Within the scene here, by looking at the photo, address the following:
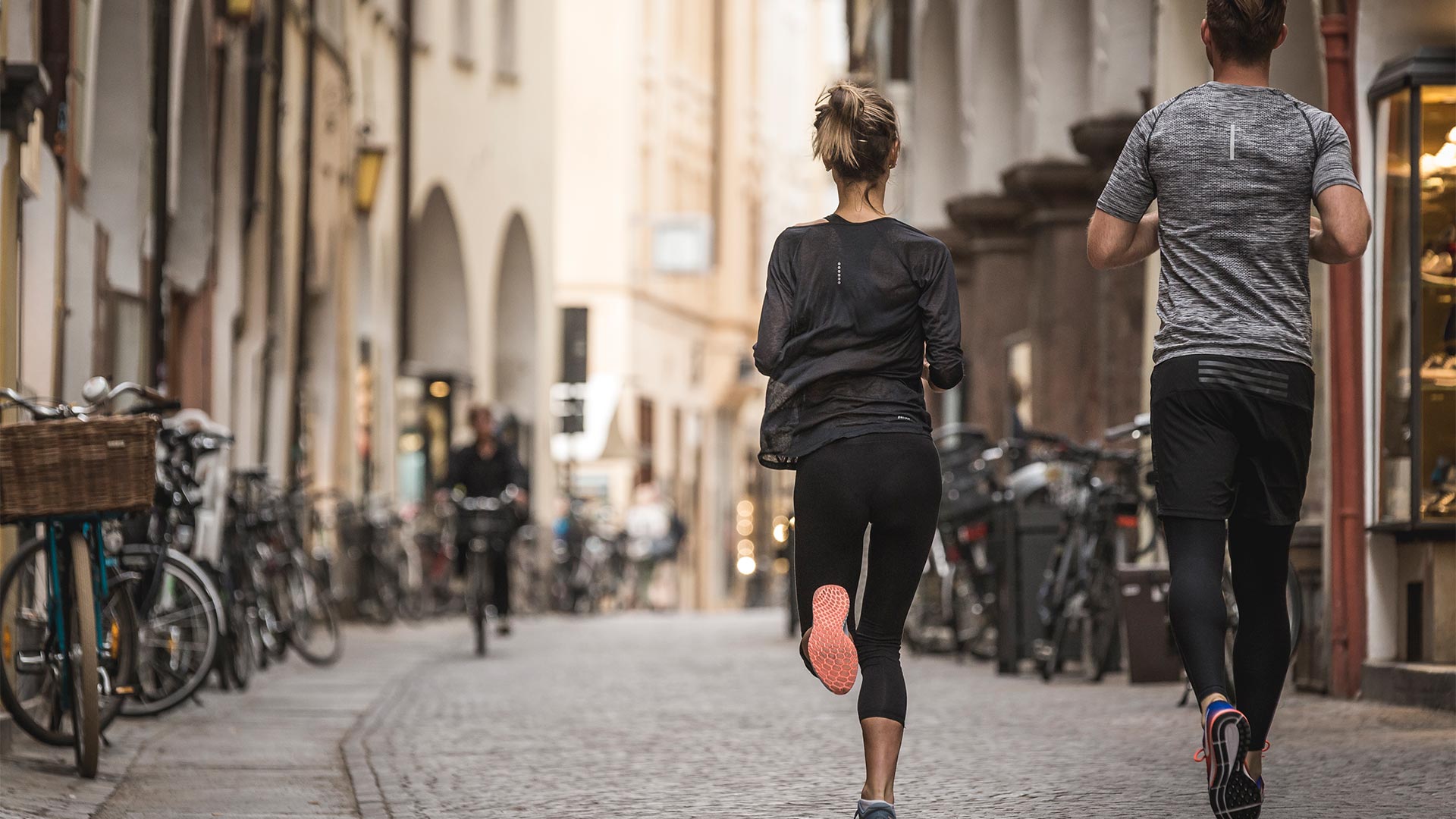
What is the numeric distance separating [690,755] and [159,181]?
8.09 meters

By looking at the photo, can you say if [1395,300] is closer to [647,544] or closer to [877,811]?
[877,811]

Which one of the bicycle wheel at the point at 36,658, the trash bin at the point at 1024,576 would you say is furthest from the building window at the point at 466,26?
Result: the bicycle wheel at the point at 36,658

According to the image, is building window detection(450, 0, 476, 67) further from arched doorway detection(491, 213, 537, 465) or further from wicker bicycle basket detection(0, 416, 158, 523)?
wicker bicycle basket detection(0, 416, 158, 523)

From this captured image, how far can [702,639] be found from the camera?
20.5 m

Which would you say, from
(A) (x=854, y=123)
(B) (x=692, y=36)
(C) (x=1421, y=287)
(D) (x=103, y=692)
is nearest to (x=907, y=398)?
(A) (x=854, y=123)

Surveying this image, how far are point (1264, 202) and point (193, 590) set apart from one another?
20.1ft

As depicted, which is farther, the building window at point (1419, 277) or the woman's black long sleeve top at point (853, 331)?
the building window at point (1419, 277)

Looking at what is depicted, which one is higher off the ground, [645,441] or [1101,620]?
[645,441]

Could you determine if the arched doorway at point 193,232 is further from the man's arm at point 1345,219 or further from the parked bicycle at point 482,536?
the man's arm at point 1345,219

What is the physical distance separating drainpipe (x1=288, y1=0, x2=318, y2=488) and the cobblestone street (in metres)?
9.35

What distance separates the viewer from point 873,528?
5.92 m

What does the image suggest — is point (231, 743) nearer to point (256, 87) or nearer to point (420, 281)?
point (256, 87)

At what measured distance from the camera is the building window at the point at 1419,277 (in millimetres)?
10320

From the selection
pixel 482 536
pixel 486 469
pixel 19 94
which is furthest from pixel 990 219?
pixel 19 94
